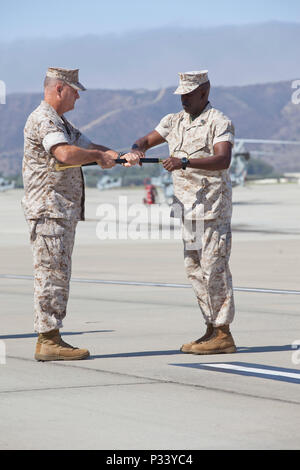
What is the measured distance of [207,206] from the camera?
924 centimetres

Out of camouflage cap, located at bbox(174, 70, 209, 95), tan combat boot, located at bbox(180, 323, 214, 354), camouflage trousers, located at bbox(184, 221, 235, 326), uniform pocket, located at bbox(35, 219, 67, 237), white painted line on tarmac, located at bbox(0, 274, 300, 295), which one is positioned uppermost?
camouflage cap, located at bbox(174, 70, 209, 95)

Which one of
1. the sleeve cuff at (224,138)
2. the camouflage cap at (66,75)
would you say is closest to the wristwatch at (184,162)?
the sleeve cuff at (224,138)

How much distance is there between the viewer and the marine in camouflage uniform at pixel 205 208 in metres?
9.25

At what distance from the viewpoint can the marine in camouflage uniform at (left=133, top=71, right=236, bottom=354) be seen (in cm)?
925

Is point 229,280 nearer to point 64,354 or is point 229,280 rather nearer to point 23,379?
point 64,354

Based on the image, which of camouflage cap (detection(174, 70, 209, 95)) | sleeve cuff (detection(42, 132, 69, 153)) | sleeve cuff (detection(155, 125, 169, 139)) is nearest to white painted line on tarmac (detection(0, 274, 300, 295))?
sleeve cuff (detection(155, 125, 169, 139))

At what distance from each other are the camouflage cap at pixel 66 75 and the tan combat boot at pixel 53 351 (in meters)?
1.98

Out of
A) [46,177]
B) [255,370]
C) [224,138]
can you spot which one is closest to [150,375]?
[255,370]

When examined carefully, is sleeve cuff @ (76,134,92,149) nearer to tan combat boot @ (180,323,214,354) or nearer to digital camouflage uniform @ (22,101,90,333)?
digital camouflage uniform @ (22,101,90,333)

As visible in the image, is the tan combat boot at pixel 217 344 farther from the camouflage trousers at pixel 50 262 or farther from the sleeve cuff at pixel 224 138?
the sleeve cuff at pixel 224 138

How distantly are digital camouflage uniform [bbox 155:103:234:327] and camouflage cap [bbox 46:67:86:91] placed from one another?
0.96m

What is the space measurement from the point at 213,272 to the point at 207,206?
55 cm

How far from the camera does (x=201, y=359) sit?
Result: 30.2 ft

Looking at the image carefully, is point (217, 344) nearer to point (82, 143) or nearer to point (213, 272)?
point (213, 272)
